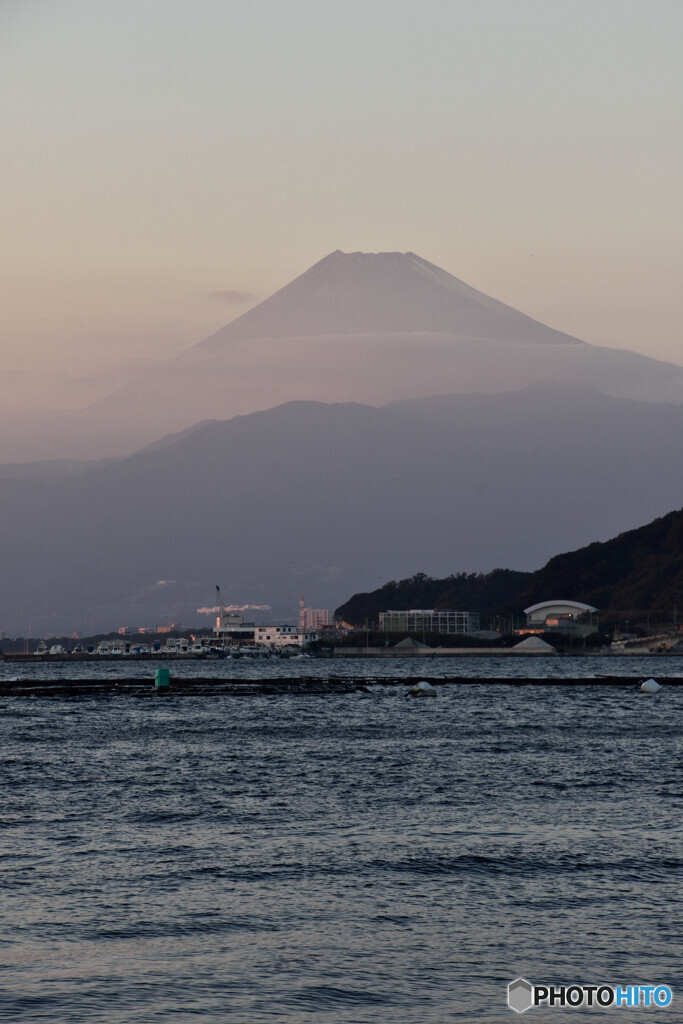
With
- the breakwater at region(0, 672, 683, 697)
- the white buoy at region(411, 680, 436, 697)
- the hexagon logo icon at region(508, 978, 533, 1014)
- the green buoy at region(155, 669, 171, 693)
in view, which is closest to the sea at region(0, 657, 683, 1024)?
the hexagon logo icon at region(508, 978, 533, 1014)

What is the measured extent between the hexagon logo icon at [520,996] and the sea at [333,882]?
183 millimetres

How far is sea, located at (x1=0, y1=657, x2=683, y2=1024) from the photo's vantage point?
1969 cm

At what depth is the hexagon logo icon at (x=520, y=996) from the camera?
1877 cm

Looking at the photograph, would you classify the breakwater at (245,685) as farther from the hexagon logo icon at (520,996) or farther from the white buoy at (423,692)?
the hexagon logo icon at (520,996)

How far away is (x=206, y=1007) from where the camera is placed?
746 inches

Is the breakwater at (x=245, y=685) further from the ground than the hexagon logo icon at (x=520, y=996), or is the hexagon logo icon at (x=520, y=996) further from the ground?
the hexagon logo icon at (x=520, y=996)

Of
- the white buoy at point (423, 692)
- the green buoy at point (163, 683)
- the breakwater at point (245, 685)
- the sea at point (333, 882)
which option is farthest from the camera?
the green buoy at point (163, 683)

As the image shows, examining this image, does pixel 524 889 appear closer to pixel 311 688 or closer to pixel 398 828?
pixel 398 828

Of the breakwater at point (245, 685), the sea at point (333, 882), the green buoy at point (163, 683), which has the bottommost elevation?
the breakwater at point (245, 685)
